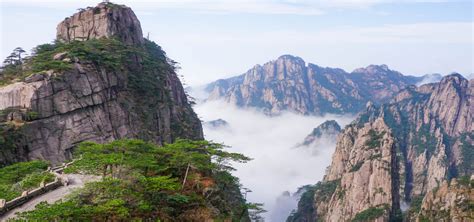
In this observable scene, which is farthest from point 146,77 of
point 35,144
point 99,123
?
point 35,144

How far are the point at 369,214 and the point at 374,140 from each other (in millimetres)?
36226

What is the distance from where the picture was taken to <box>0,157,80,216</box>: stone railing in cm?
2867

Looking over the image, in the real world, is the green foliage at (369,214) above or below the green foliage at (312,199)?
above

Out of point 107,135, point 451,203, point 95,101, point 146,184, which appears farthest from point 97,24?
point 451,203

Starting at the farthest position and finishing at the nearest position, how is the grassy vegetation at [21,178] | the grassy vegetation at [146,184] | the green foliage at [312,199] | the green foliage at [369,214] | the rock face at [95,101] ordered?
the green foliage at [312,199] < the green foliage at [369,214] < the rock face at [95,101] < the grassy vegetation at [21,178] < the grassy vegetation at [146,184]

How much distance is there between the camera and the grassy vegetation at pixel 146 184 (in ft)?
87.8

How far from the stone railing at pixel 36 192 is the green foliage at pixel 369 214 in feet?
342

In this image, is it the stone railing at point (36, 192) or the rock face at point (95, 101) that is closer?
the stone railing at point (36, 192)

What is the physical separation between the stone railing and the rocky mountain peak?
4910cm

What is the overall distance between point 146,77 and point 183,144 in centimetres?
4522

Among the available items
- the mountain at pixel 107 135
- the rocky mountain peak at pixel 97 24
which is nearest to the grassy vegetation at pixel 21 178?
the mountain at pixel 107 135

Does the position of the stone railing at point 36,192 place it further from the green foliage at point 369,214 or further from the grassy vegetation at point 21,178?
the green foliage at point 369,214

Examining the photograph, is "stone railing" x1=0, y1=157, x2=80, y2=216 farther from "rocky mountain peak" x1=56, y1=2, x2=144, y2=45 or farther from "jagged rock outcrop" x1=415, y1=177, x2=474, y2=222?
"jagged rock outcrop" x1=415, y1=177, x2=474, y2=222

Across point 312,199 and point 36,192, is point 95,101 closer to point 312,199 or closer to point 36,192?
point 36,192
